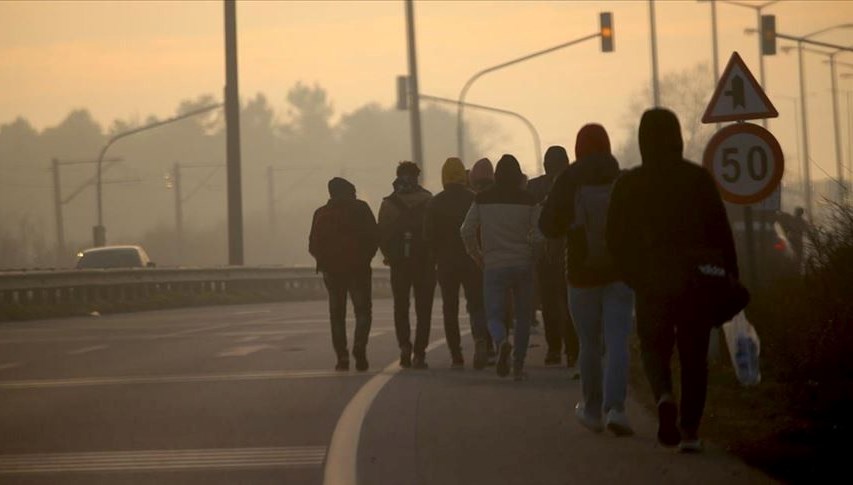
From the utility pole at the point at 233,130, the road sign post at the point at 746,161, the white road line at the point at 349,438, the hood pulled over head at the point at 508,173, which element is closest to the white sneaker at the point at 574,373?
the road sign post at the point at 746,161

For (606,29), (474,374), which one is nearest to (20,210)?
(606,29)

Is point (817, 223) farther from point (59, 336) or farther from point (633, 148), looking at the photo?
point (633, 148)

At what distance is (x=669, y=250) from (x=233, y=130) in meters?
36.2

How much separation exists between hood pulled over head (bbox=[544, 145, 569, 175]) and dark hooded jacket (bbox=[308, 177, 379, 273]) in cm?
208

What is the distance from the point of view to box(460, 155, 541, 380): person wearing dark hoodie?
52.3ft

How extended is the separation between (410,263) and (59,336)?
30.8 feet

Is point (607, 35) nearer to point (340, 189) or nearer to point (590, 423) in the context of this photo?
point (340, 189)

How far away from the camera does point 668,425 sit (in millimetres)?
10344

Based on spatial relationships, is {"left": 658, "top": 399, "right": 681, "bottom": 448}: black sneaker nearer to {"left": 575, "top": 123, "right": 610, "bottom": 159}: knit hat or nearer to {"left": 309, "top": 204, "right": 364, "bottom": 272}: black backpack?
{"left": 575, "top": 123, "right": 610, "bottom": 159}: knit hat

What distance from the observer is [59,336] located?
1024 inches

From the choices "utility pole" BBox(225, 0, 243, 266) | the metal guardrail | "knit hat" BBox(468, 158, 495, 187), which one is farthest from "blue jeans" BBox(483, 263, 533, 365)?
"utility pole" BBox(225, 0, 243, 266)

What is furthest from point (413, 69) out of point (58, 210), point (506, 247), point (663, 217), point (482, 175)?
point (58, 210)

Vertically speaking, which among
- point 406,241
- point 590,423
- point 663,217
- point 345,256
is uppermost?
point 663,217

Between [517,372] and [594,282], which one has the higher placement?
[594,282]
